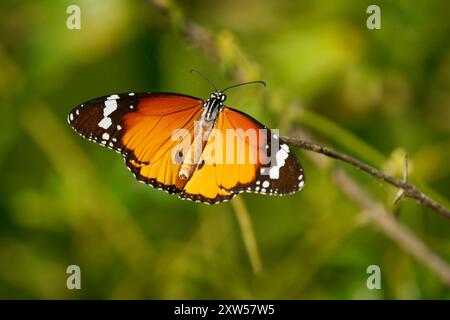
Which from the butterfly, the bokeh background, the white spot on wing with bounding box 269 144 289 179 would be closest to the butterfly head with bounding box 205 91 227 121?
the butterfly

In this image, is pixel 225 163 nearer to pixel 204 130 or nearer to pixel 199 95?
pixel 204 130

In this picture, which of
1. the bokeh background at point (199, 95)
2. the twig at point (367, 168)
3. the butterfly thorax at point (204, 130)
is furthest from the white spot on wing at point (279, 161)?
the bokeh background at point (199, 95)

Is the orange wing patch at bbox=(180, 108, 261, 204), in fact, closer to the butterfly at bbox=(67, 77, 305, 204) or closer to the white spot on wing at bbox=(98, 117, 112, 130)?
the butterfly at bbox=(67, 77, 305, 204)

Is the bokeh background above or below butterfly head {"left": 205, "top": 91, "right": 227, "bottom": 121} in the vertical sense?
above

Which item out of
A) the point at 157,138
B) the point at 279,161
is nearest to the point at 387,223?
the point at 279,161

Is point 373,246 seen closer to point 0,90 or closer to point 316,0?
point 316,0

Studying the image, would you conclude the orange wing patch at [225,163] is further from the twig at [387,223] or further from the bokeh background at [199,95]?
the bokeh background at [199,95]

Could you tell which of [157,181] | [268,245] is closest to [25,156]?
[268,245]

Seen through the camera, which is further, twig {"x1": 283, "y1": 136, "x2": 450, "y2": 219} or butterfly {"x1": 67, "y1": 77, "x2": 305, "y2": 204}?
butterfly {"x1": 67, "y1": 77, "x2": 305, "y2": 204}
